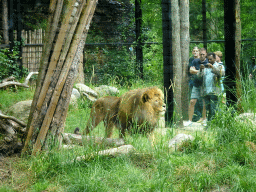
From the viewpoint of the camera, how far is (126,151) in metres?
3.98

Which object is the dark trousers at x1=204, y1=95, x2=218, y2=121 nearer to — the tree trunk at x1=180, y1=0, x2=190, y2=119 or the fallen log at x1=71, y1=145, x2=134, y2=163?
the tree trunk at x1=180, y1=0, x2=190, y2=119

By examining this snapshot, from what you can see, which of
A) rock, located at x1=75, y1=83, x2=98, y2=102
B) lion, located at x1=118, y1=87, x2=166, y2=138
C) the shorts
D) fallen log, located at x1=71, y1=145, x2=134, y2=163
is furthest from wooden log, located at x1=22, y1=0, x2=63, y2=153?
the shorts

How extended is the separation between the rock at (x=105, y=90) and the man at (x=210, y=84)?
1.85 m

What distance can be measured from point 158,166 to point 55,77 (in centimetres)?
168

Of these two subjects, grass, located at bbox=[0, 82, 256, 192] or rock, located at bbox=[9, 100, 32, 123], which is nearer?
grass, located at bbox=[0, 82, 256, 192]

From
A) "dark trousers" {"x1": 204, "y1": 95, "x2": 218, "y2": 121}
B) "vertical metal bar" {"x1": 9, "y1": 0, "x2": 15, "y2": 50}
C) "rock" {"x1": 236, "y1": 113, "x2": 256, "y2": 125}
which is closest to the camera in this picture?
"rock" {"x1": 236, "y1": 113, "x2": 256, "y2": 125}

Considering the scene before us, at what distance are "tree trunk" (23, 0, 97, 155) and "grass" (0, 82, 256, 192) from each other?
0.29 meters

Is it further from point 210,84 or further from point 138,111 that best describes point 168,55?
point 138,111

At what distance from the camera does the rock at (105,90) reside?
6196 mm

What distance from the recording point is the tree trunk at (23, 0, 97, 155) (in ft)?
13.2

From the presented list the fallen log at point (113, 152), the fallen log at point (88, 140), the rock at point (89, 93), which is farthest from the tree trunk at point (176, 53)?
the rock at point (89, 93)

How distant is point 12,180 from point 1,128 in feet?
3.81

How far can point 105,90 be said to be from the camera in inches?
251

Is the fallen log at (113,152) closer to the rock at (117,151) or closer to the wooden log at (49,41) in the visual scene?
the rock at (117,151)
